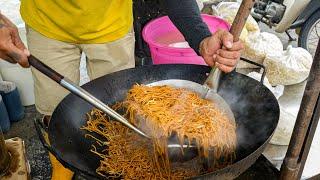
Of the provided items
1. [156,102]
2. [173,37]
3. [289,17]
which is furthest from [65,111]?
[289,17]

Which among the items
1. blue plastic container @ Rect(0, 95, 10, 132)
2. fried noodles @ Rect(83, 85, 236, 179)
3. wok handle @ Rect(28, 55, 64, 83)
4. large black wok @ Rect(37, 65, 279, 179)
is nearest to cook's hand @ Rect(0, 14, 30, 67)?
wok handle @ Rect(28, 55, 64, 83)

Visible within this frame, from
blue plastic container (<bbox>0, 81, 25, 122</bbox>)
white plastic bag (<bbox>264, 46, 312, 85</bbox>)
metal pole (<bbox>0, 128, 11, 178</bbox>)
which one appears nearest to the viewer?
metal pole (<bbox>0, 128, 11, 178</bbox>)

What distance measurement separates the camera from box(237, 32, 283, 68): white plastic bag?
4.45 metres

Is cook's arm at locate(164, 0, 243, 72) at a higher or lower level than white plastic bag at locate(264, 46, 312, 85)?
higher

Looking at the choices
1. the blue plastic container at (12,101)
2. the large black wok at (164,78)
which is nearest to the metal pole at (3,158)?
the blue plastic container at (12,101)

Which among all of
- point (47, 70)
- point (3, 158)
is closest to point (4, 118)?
point (3, 158)

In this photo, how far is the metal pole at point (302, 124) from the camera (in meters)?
1.51

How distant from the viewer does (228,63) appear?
2162mm

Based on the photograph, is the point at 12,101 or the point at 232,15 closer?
the point at 12,101

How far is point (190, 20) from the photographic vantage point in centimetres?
246

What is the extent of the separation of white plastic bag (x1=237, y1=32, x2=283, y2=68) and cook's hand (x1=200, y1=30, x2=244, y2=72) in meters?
2.27

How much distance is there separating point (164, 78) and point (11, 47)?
1040 mm

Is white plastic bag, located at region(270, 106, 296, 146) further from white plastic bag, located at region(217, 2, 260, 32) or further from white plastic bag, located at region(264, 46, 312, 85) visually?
white plastic bag, located at region(217, 2, 260, 32)

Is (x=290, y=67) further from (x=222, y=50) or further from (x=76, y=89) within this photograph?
(x=76, y=89)
